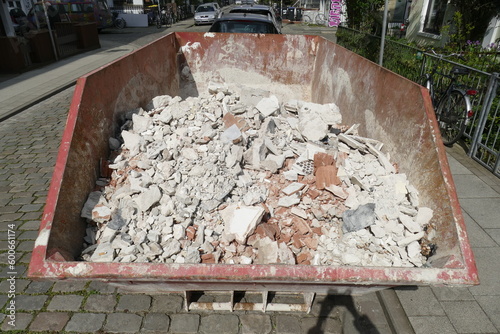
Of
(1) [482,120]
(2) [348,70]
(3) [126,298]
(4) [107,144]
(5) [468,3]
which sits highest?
(5) [468,3]

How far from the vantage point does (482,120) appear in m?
4.51

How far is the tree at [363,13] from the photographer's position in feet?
38.7

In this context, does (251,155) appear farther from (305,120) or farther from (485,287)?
(485,287)

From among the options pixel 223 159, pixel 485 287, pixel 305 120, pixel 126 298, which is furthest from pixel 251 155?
pixel 485 287

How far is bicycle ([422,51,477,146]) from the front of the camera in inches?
188

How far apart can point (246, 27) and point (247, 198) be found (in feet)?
15.9

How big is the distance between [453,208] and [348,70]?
9.17ft

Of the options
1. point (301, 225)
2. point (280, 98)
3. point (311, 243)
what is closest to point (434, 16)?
point (280, 98)

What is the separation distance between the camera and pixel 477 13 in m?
8.79

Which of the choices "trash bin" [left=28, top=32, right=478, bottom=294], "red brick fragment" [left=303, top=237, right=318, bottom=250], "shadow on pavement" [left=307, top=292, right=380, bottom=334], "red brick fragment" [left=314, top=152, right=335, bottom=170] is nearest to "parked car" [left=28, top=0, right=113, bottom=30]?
"trash bin" [left=28, top=32, right=478, bottom=294]

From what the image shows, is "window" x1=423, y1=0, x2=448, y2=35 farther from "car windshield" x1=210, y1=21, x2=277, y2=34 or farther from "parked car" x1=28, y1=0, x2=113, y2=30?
"parked car" x1=28, y1=0, x2=113, y2=30

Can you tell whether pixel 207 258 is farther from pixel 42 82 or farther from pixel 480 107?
pixel 42 82

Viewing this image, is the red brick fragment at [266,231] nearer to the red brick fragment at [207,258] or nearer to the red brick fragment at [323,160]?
the red brick fragment at [207,258]

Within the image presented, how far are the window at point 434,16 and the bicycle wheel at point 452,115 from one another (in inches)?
286
